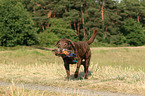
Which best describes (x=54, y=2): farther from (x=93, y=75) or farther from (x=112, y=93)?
(x=112, y=93)

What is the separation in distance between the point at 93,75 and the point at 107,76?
893mm

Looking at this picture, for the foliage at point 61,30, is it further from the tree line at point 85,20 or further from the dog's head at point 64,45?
the dog's head at point 64,45

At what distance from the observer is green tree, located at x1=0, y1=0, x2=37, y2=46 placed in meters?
42.4

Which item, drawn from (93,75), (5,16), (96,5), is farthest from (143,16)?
(93,75)

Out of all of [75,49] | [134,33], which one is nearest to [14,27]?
[75,49]

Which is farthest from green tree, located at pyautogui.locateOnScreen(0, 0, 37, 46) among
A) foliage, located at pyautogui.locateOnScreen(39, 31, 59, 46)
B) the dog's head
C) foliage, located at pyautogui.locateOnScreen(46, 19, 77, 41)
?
the dog's head

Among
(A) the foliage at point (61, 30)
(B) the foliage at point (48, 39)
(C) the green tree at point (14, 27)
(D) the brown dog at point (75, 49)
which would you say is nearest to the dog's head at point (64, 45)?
(D) the brown dog at point (75, 49)

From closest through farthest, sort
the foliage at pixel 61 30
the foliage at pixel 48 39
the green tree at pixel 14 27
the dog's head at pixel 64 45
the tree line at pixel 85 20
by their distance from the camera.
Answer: the dog's head at pixel 64 45 → the green tree at pixel 14 27 → the foliage at pixel 48 39 → the foliage at pixel 61 30 → the tree line at pixel 85 20

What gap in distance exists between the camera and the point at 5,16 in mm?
43938

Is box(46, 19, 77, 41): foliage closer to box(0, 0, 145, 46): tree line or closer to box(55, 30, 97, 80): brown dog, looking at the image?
box(0, 0, 145, 46): tree line

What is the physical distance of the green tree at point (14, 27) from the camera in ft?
139

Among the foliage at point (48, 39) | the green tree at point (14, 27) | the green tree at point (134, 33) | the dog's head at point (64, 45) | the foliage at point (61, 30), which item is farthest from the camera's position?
the green tree at point (134, 33)

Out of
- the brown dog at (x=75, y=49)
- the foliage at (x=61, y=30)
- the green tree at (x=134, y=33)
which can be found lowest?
the green tree at (x=134, y=33)

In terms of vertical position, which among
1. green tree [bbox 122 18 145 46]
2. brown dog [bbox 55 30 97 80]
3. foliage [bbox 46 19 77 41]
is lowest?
green tree [bbox 122 18 145 46]
